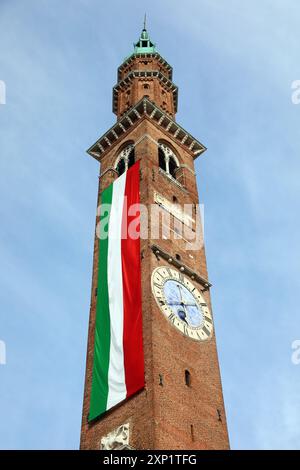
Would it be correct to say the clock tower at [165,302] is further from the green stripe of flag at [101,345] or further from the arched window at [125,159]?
the green stripe of flag at [101,345]

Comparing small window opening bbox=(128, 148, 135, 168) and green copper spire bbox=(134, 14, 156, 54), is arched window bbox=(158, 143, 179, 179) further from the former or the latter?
green copper spire bbox=(134, 14, 156, 54)

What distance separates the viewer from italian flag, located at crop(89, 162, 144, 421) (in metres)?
29.0

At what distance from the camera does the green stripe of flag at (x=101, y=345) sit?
29.3 metres

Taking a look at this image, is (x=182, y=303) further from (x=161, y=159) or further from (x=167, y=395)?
(x=161, y=159)

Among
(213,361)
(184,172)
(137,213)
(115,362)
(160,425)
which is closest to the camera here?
(160,425)

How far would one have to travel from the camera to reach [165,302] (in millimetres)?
31797

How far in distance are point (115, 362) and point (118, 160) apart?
1756cm

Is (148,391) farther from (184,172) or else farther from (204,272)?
(184,172)

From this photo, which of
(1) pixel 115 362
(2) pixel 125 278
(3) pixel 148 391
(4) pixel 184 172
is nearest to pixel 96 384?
(1) pixel 115 362

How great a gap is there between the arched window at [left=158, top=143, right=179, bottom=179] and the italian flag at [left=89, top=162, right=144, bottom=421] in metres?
3.33

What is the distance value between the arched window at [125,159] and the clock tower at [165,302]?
0.09 meters

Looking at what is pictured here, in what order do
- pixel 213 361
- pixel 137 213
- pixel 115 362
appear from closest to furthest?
pixel 115 362 < pixel 213 361 < pixel 137 213

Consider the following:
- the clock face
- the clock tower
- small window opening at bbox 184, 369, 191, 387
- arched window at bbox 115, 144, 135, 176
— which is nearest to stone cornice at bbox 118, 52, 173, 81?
the clock tower
